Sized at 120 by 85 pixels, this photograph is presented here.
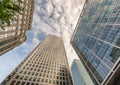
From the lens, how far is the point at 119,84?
40.2 m

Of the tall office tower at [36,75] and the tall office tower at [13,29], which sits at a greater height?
the tall office tower at [13,29]

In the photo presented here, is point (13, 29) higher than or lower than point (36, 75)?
higher

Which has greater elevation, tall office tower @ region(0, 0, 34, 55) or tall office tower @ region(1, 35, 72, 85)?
tall office tower @ region(0, 0, 34, 55)

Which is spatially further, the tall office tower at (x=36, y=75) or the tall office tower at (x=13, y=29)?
the tall office tower at (x=36, y=75)

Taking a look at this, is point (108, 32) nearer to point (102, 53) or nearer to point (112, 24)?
point (112, 24)

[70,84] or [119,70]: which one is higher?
[119,70]

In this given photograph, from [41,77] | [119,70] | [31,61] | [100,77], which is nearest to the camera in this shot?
[119,70]

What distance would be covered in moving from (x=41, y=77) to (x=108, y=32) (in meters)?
50.3

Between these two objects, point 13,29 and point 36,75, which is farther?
point 36,75

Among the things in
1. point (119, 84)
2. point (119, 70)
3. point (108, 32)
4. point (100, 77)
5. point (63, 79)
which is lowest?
point (63, 79)

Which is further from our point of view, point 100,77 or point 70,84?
point 70,84

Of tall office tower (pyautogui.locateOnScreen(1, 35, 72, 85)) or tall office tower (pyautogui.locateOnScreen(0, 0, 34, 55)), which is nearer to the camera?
tall office tower (pyautogui.locateOnScreen(0, 0, 34, 55))

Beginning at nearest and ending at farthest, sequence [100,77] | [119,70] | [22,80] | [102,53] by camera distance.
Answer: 1. [119,70]
2. [100,77]
3. [102,53]
4. [22,80]

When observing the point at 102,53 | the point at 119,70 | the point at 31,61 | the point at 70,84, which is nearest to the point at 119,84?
the point at 119,70
